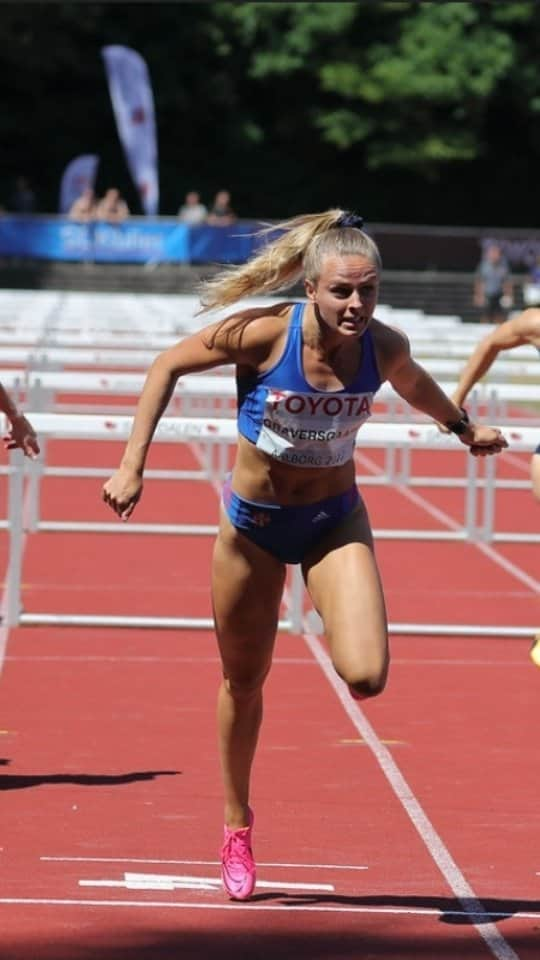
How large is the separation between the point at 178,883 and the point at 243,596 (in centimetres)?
92

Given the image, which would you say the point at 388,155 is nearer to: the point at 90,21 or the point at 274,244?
the point at 90,21

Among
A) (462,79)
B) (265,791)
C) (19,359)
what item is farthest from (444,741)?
(462,79)

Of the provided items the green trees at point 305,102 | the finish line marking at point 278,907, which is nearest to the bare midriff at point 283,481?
the finish line marking at point 278,907

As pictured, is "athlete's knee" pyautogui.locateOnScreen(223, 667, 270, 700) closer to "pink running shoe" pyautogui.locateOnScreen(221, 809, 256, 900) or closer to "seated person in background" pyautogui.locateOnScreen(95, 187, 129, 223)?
"pink running shoe" pyautogui.locateOnScreen(221, 809, 256, 900)

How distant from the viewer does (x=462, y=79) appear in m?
60.2

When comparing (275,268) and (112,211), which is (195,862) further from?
(112,211)

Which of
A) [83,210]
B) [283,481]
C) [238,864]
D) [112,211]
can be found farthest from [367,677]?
[112,211]

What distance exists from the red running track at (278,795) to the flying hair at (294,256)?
5.82ft

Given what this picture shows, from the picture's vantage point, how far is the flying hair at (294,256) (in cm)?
626

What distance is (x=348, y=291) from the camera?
6.19 metres

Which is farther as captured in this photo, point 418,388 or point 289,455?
point 418,388

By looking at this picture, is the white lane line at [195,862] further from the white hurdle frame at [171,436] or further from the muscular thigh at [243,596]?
the white hurdle frame at [171,436]

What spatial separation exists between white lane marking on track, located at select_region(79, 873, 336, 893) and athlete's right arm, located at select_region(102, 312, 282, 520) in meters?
1.14

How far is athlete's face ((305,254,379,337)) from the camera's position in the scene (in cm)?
618
